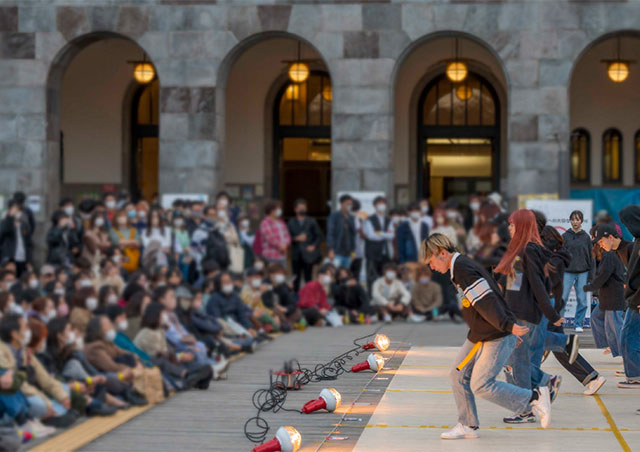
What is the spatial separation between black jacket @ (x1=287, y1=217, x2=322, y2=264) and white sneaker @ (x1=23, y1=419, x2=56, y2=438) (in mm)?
11675

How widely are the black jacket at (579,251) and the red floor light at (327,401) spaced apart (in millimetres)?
2267

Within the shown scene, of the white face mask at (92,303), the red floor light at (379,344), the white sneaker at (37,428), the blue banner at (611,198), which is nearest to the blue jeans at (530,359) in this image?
the red floor light at (379,344)

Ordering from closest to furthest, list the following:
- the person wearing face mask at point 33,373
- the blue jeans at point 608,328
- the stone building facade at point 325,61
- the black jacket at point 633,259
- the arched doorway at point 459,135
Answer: the black jacket at point 633,259, the person wearing face mask at point 33,373, the blue jeans at point 608,328, the stone building facade at point 325,61, the arched doorway at point 459,135

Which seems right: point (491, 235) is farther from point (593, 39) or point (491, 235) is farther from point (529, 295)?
point (529, 295)

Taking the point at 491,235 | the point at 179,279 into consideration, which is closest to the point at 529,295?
the point at 179,279

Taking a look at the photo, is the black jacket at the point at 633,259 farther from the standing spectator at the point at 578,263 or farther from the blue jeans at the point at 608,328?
the blue jeans at the point at 608,328

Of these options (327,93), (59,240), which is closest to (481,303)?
(59,240)

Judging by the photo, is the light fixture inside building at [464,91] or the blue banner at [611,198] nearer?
the blue banner at [611,198]

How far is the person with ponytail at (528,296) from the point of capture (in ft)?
32.6

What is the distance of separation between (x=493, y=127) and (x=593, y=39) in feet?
18.9

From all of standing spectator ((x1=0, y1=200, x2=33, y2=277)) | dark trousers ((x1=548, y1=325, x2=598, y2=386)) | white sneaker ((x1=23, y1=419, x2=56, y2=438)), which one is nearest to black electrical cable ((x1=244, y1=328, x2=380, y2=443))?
white sneaker ((x1=23, y1=419, x2=56, y2=438))

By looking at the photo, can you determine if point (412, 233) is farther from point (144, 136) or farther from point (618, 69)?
point (144, 136)

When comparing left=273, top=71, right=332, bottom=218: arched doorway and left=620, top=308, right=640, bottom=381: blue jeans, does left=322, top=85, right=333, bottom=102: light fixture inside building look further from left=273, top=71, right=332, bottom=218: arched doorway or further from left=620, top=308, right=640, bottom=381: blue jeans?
left=620, top=308, right=640, bottom=381: blue jeans

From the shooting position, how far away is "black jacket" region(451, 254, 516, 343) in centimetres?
912
